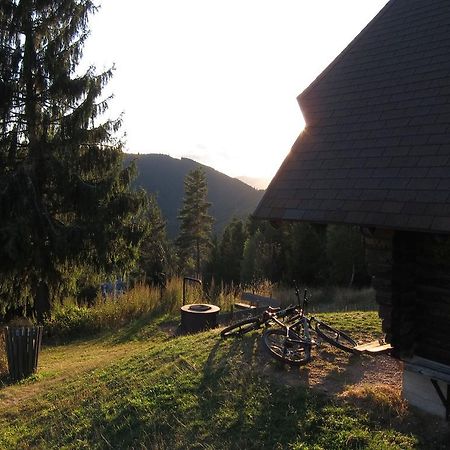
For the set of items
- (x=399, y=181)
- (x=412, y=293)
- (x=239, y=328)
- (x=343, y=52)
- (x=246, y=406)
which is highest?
(x=343, y=52)

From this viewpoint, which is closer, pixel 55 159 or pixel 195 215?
pixel 55 159

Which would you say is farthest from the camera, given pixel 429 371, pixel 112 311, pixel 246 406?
pixel 112 311

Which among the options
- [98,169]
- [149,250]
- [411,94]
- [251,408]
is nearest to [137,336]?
[98,169]

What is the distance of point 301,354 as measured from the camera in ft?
22.5

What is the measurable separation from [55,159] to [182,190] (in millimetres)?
128483

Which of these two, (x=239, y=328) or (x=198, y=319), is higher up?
(x=239, y=328)

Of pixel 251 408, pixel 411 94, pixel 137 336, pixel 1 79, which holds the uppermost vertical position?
pixel 1 79

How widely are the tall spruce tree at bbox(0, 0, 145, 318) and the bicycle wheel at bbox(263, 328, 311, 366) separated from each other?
6.70 metres

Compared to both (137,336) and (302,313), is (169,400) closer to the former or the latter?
(302,313)

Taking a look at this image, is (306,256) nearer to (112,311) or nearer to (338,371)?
(112,311)

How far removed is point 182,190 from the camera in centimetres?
14012

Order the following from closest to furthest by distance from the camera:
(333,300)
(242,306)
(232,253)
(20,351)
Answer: (20,351) → (242,306) → (333,300) → (232,253)

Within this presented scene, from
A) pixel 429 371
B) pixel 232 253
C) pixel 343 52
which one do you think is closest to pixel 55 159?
pixel 343 52

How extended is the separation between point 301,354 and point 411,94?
3.92 metres
